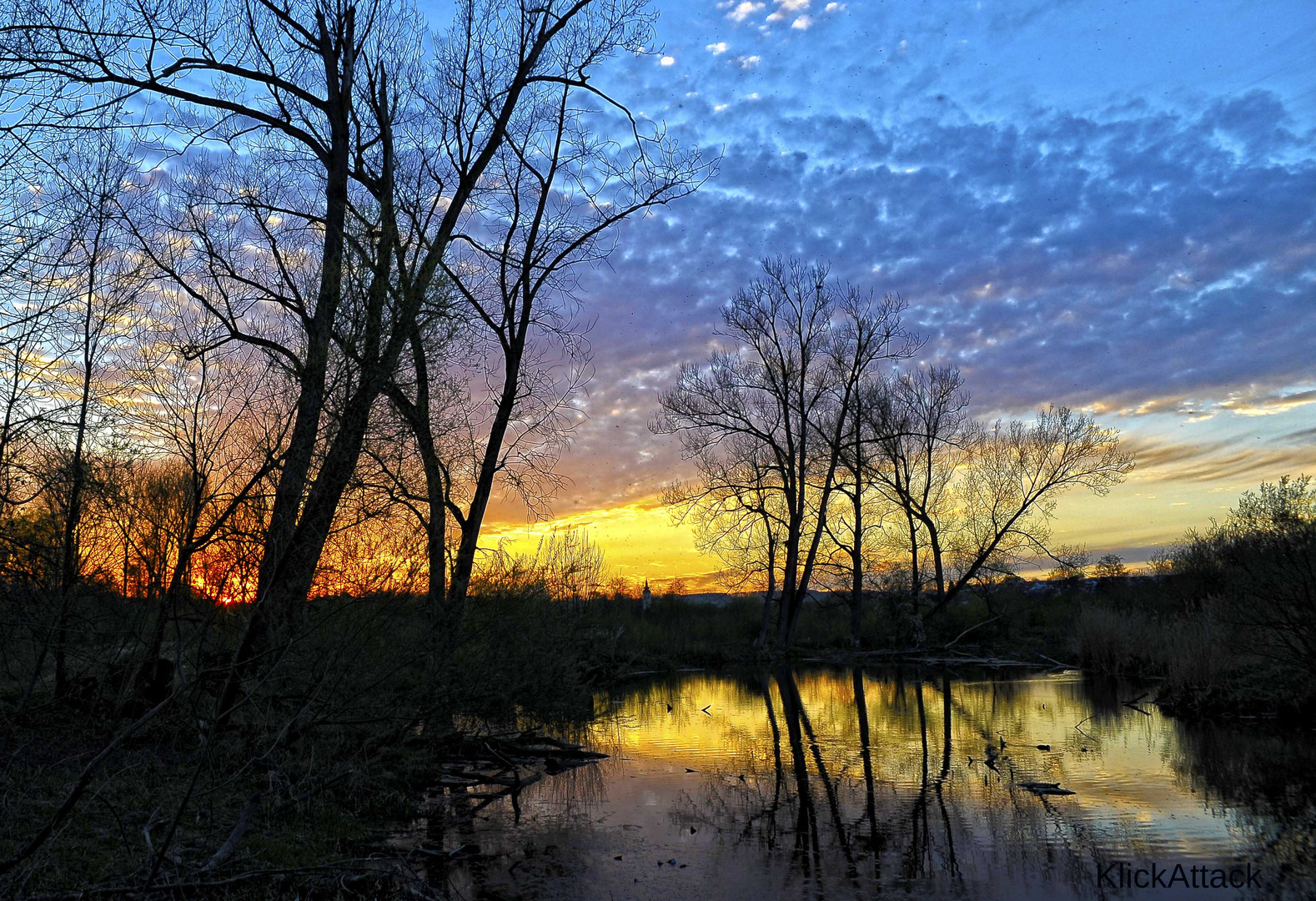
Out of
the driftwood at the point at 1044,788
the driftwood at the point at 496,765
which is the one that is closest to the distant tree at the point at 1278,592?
the driftwood at the point at 1044,788

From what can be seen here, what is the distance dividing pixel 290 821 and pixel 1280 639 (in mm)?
14468

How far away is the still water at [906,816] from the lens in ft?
23.0

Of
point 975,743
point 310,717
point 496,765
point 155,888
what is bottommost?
point 975,743

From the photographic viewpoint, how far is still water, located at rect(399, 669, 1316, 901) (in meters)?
7.01

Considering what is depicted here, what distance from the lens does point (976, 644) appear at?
108 ft

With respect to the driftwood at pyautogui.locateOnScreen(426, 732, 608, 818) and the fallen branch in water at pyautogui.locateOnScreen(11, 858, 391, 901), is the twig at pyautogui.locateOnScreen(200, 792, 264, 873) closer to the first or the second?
the fallen branch in water at pyautogui.locateOnScreen(11, 858, 391, 901)

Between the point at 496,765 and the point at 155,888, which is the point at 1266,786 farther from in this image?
the point at 155,888

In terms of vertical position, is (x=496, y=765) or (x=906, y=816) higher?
(x=496, y=765)

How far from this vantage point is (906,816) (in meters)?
9.03

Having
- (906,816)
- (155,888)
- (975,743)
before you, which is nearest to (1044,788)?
(906,816)

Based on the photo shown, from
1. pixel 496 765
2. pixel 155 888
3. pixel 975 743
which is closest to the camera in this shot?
pixel 155 888

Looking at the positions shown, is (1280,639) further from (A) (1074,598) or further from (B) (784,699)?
(A) (1074,598)

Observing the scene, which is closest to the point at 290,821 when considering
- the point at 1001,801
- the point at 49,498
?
the point at 49,498

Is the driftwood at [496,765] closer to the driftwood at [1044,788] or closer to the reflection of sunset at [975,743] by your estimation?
the reflection of sunset at [975,743]
